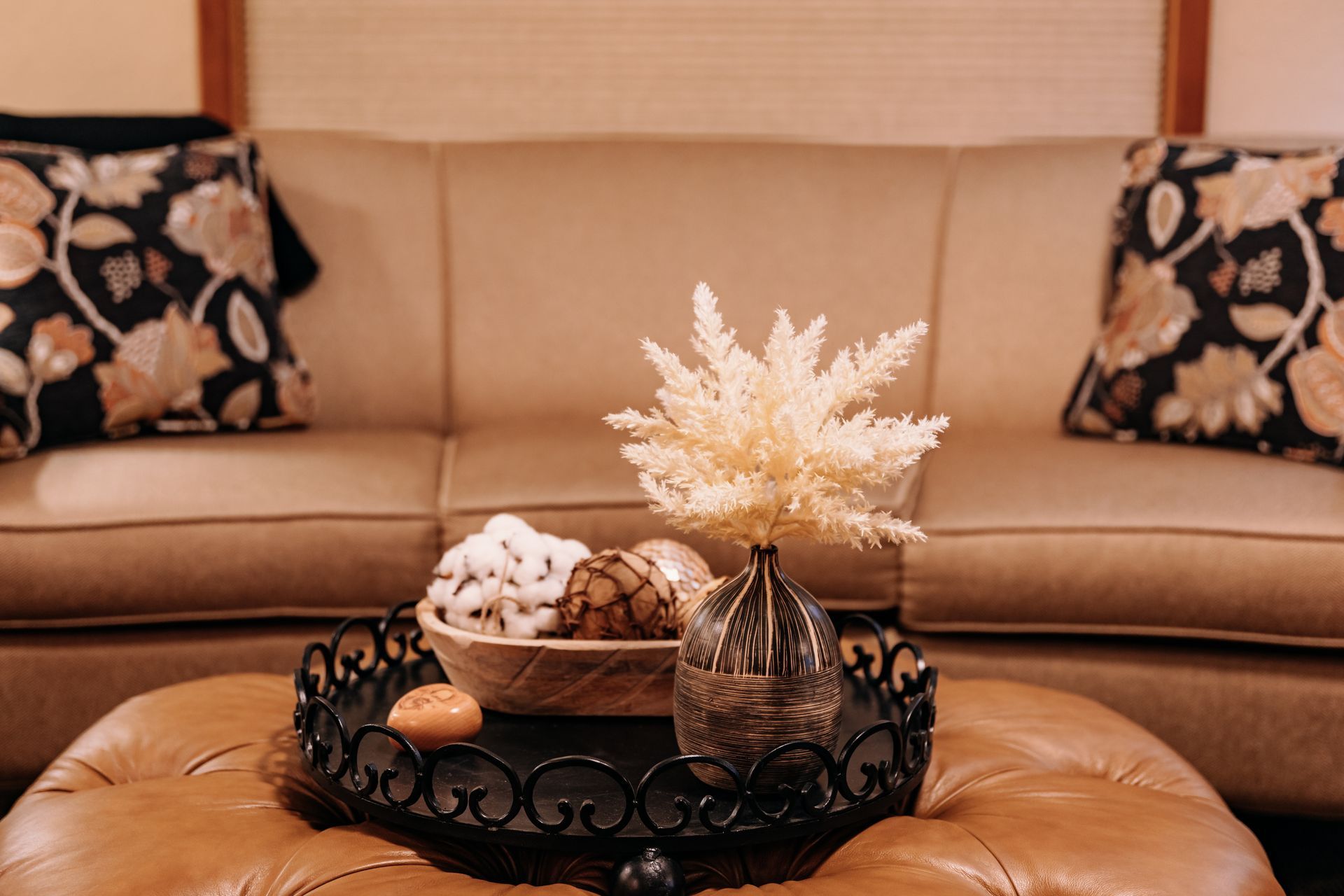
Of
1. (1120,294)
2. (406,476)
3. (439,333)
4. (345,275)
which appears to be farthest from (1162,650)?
(345,275)

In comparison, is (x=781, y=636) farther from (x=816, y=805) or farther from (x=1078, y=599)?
(x=1078, y=599)

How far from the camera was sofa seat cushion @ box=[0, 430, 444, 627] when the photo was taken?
147 centimetres

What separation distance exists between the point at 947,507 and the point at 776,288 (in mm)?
713

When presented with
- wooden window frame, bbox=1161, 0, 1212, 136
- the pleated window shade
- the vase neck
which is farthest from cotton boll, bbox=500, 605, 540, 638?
wooden window frame, bbox=1161, 0, 1212, 136

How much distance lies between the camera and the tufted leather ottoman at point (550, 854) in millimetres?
763

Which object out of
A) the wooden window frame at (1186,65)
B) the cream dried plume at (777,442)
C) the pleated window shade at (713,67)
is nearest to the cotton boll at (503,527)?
the cream dried plume at (777,442)

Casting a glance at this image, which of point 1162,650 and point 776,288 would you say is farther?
point 776,288

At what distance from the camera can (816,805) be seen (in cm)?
80

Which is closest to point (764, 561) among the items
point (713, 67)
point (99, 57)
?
point (713, 67)

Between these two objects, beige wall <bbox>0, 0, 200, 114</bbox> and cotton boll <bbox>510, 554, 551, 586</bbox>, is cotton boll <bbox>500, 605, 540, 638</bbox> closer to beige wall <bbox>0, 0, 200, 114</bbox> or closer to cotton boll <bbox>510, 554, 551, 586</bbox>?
cotton boll <bbox>510, 554, 551, 586</bbox>

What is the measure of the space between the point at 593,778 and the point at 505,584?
8.4 inches

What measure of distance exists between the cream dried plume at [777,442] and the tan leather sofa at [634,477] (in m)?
0.73

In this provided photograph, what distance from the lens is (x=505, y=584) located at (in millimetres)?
988

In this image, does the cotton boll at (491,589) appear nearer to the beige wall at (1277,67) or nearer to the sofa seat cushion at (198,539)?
the sofa seat cushion at (198,539)
